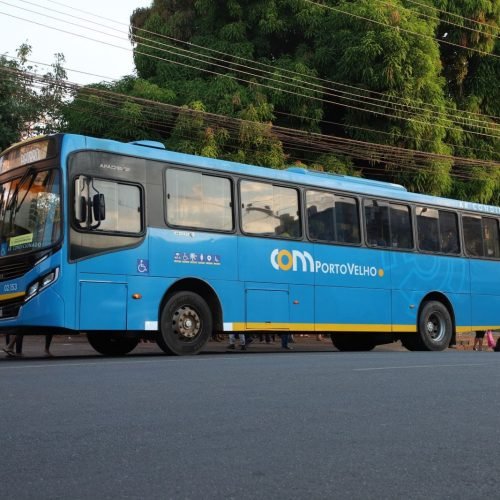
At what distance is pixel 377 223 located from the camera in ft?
56.4

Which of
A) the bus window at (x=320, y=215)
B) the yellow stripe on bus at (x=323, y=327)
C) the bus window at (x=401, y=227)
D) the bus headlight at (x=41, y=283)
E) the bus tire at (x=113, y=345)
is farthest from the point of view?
the bus window at (x=401, y=227)

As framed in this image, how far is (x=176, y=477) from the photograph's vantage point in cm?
427

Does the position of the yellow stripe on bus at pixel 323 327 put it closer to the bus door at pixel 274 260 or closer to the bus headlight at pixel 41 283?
the bus door at pixel 274 260

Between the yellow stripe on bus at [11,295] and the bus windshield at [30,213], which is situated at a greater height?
the bus windshield at [30,213]

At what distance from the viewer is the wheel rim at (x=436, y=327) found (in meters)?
18.2

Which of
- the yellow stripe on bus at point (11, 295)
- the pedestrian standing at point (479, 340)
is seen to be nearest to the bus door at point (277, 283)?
the yellow stripe on bus at point (11, 295)

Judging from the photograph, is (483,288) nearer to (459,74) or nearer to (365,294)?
(365,294)

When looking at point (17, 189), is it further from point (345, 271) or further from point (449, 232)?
point (449, 232)

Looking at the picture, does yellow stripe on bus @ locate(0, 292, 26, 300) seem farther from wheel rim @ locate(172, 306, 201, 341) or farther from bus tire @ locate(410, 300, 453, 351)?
bus tire @ locate(410, 300, 453, 351)

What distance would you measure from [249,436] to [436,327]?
13.7 metres

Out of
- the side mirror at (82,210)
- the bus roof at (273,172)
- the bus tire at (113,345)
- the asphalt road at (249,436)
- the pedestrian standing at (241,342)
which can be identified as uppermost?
the bus roof at (273,172)

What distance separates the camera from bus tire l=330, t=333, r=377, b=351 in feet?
62.6

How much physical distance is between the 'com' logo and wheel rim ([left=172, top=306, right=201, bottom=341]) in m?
2.05

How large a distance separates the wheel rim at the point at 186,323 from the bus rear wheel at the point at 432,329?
617 cm
